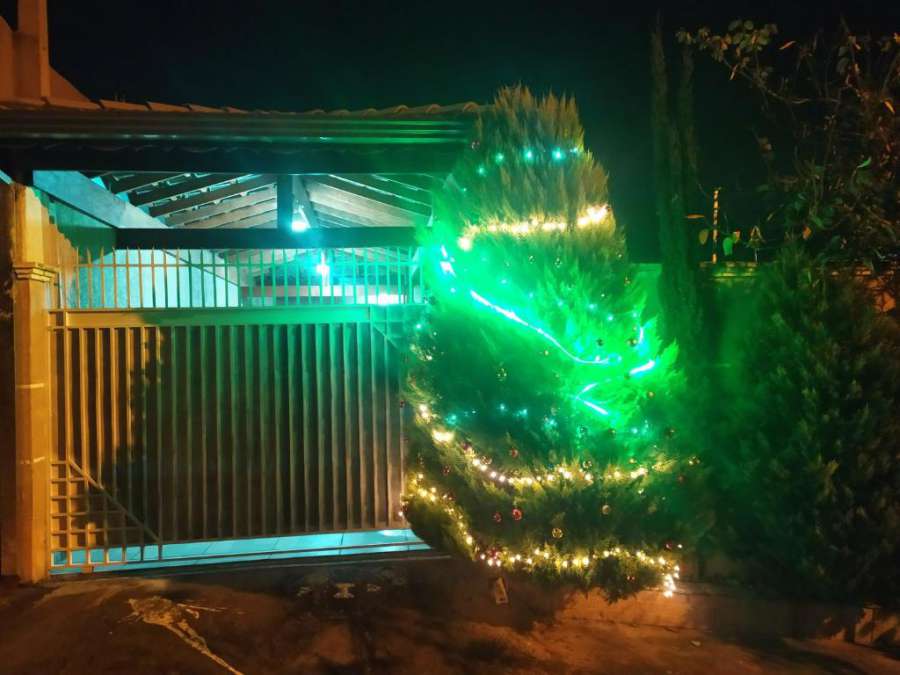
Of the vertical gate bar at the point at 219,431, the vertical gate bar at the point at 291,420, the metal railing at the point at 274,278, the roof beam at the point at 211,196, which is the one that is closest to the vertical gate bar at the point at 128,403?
the metal railing at the point at 274,278

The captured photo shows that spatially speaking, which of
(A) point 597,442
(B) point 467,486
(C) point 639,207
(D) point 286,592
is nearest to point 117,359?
(D) point 286,592

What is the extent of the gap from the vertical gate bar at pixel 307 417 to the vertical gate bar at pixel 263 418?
32 centimetres

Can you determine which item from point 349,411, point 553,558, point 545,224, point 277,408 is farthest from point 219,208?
point 553,558

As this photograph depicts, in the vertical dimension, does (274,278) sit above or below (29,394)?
above

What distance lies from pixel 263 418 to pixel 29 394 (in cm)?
180

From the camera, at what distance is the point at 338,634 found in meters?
3.85

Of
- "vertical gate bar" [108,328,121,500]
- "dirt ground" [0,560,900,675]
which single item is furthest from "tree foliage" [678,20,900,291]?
"vertical gate bar" [108,328,121,500]

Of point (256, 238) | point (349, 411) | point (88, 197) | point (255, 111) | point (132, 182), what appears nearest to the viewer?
point (255, 111)

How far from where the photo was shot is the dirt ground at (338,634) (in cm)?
360

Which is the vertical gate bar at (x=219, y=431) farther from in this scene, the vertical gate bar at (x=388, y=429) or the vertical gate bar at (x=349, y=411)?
the vertical gate bar at (x=388, y=429)

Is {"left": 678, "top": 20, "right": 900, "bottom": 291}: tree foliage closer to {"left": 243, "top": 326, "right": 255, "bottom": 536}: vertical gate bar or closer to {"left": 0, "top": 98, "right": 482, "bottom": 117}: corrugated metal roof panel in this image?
{"left": 0, "top": 98, "right": 482, "bottom": 117}: corrugated metal roof panel

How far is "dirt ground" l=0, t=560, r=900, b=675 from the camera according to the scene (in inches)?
142

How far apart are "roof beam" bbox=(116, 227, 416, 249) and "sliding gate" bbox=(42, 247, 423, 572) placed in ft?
1.05

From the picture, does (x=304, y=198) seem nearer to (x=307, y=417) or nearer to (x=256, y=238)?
(x=256, y=238)
